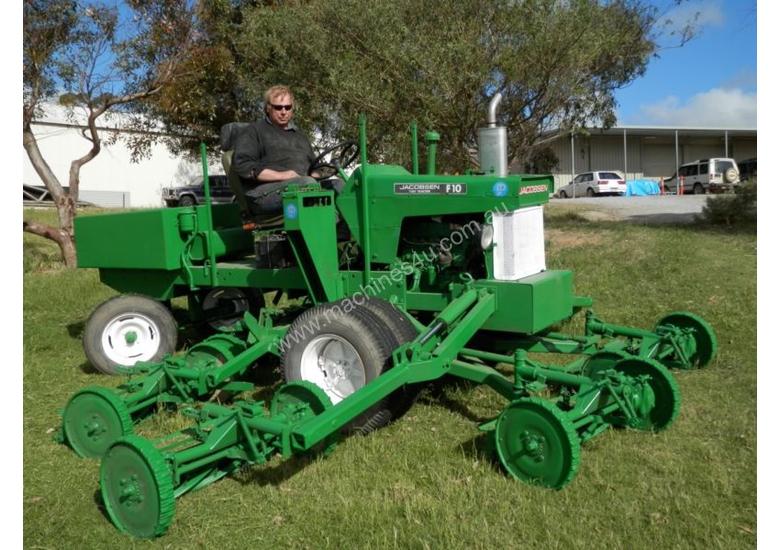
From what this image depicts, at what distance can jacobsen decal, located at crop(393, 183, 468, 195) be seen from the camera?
488 cm

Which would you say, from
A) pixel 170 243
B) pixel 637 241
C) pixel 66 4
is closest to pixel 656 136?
pixel 637 241

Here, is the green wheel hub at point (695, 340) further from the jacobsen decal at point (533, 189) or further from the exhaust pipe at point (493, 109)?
the exhaust pipe at point (493, 109)

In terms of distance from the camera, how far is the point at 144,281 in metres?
6.30

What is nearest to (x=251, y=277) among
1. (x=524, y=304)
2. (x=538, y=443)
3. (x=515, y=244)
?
(x=515, y=244)

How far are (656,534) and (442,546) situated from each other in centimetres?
95

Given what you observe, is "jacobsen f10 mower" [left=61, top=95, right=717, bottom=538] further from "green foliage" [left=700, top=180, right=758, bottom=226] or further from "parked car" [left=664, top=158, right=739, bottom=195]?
"parked car" [left=664, top=158, right=739, bottom=195]

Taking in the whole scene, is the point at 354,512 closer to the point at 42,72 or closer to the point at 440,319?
the point at 440,319

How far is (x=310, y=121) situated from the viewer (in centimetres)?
1120

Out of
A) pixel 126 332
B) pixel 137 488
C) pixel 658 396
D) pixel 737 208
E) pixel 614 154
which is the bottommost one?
pixel 137 488

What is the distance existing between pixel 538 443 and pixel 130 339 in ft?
12.7

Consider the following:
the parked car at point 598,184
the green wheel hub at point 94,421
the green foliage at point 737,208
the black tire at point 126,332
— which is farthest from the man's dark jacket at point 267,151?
the parked car at point 598,184

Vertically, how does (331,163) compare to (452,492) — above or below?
above

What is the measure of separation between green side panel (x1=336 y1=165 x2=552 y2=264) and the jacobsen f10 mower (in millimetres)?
11

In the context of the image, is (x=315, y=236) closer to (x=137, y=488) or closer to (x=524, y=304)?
(x=524, y=304)
